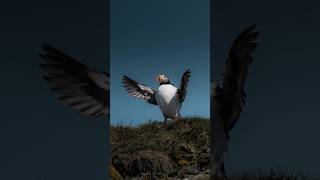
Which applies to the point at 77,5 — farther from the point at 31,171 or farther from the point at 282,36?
the point at 282,36

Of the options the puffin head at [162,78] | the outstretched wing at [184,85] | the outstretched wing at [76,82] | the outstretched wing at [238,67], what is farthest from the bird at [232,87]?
the outstretched wing at [76,82]

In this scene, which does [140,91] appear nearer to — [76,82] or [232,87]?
[76,82]

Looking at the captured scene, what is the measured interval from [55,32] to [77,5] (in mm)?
191

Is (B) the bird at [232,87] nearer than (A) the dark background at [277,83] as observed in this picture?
No

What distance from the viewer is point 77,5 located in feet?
9.14

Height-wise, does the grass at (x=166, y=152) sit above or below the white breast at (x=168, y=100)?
below

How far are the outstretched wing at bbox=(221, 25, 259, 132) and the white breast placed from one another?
29cm

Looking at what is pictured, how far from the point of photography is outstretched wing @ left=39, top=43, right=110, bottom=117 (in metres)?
2.74

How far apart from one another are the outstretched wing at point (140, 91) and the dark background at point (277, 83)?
368mm

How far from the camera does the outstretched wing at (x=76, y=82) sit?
2.74m

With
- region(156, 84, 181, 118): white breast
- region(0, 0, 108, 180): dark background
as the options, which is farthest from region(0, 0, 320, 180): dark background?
region(156, 84, 181, 118): white breast

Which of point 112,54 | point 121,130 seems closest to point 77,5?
point 112,54

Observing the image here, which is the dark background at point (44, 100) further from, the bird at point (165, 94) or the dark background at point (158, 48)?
the bird at point (165, 94)

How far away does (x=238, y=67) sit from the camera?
9.40 feet
